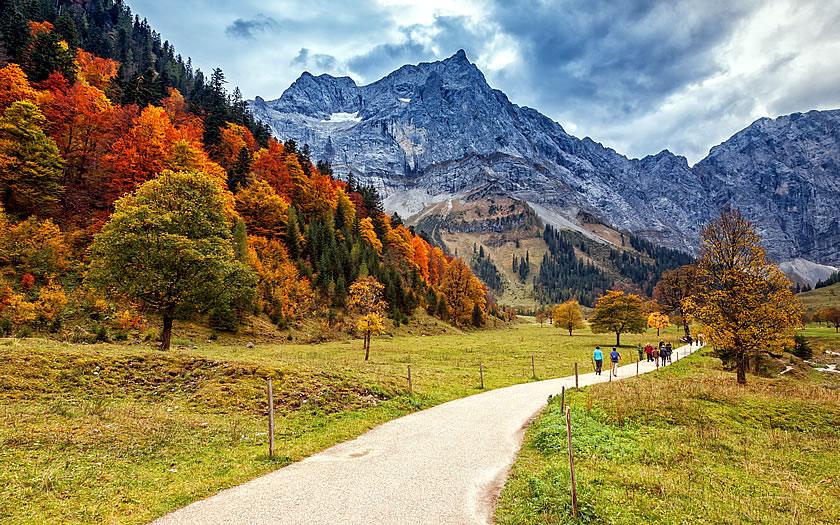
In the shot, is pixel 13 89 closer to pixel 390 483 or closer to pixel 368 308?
pixel 368 308

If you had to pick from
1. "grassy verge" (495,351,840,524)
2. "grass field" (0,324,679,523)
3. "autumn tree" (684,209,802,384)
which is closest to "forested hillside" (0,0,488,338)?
"grass field" (0,324,679,523)

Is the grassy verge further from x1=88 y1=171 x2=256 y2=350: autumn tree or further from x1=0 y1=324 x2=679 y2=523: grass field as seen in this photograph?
x1=88 y1=171 x2=256 y2=350: autumn tree

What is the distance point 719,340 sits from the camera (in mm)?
25484

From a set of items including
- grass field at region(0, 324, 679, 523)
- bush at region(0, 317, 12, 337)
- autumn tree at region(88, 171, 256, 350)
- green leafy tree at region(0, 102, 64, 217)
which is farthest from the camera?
green leafy tree at region(0, 102, 64, 217)

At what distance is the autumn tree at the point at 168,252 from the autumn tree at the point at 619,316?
59.9 meters

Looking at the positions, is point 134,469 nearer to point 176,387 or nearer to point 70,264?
point 176,387

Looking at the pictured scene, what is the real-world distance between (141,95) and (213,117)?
1214cm

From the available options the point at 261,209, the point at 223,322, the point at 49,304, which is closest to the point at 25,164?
the point at 49,304

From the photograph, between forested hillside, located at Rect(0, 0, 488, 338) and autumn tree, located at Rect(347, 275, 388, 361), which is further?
autumn tree, located at Rect(347, 275, 388, 361)

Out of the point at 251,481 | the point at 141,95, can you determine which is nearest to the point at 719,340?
the point at 251,481

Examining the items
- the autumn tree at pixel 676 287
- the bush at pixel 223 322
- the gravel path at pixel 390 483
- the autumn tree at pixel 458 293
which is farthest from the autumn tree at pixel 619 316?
the bush at pixel 223 322

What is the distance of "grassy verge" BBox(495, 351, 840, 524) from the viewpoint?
25.7 ft

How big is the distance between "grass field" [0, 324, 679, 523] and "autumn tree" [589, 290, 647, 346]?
48.5 m

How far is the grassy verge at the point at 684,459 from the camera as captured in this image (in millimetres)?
7824
